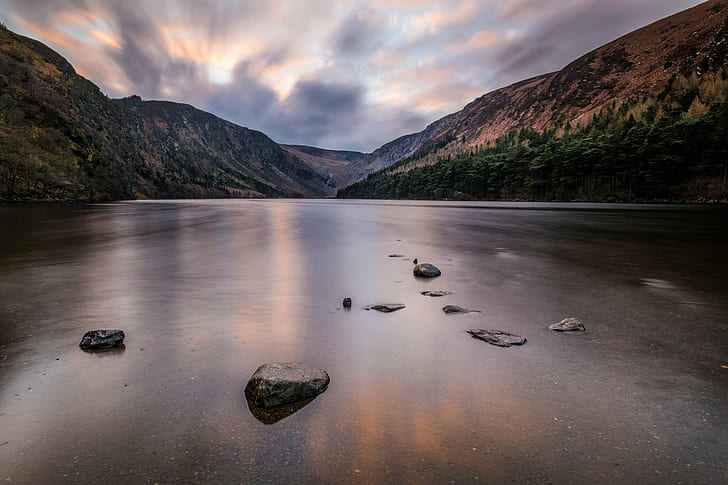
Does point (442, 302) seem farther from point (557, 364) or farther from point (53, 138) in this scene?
point (53, 138)

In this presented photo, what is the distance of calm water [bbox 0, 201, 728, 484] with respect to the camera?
3.77m

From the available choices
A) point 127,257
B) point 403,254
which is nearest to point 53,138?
point 127,257

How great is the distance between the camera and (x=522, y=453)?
3.93 meters

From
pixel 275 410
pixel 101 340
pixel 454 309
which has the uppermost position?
pixel 101 340

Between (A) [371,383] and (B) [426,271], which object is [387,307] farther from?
(B) [426,271]

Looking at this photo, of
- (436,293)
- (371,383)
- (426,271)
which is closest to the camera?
(371,383)

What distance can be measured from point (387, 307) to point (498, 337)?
10.4ft

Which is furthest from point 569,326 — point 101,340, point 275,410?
point 101,340

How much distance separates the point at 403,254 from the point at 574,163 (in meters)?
110

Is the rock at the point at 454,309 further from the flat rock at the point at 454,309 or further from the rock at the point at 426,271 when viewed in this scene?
the rock at the point at 426,271

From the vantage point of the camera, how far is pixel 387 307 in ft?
32.0

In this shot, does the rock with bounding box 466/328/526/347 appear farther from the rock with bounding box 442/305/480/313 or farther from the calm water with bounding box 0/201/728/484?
the rock with bounding box 442/305/480/313

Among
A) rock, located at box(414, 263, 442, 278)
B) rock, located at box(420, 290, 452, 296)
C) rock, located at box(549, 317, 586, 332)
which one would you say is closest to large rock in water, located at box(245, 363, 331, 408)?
rock, located at box(549, 317, 586, 332)

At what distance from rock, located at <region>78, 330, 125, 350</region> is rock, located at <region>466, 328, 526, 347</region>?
710cm
